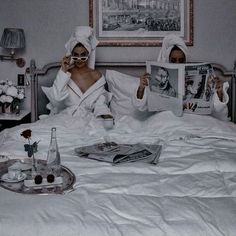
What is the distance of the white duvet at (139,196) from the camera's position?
1168mm

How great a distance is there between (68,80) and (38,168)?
52.3 inches

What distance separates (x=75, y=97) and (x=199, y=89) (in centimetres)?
92

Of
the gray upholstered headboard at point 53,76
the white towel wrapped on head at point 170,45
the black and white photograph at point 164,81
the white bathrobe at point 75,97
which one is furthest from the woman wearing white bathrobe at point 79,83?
the white towel wrapped on head at point 170,45

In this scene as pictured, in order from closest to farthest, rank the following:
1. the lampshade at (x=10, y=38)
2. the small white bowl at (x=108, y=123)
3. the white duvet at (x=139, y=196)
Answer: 1. the white duvet at (x=139, y=196)
2. the small white bowl at (x=108, y=123)
3. the lampshade at (x=10, y=38)

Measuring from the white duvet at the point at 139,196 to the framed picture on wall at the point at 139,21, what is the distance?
1315 millimetres

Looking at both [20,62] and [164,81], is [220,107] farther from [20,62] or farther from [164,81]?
[20,62]

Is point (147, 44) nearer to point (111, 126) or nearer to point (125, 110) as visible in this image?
point (125, 110)

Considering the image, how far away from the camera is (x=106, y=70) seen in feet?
10.6

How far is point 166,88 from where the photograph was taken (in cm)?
264

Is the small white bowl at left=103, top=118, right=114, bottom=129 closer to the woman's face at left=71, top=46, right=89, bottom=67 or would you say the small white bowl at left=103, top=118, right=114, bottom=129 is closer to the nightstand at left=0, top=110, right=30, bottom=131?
the woman's face at left=71, top=46, right=89, bottom=67

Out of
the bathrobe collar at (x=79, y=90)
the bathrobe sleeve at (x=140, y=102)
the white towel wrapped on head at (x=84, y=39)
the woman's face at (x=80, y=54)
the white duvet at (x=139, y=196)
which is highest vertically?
the white towel wrapped on head at (x=84, y=39)

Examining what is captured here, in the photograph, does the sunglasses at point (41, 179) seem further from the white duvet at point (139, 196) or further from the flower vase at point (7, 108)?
the flower vase at point (7, 108)

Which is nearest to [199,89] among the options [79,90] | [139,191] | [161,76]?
[161,76]

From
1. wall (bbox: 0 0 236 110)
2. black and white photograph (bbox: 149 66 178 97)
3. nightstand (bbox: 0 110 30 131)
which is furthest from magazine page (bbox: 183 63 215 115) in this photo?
nightstand (bbox: 0 110 30 131)
